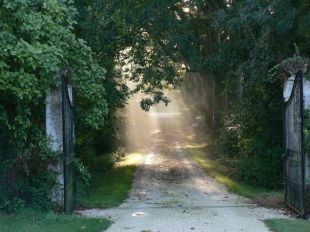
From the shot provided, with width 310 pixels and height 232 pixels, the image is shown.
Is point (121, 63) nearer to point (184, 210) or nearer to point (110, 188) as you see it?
point (110, 188)

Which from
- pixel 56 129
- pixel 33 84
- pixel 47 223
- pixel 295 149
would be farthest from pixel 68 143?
pixel 295 149

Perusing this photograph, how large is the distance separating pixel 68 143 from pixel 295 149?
5210 mm

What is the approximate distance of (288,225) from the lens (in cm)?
1077

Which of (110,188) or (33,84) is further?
(110,188)

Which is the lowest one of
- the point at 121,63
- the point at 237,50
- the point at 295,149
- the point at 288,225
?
the point at 288,225

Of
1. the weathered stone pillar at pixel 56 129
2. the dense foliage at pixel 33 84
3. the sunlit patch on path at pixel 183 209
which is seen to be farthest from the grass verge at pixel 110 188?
the dense foliage at pixel 33 84

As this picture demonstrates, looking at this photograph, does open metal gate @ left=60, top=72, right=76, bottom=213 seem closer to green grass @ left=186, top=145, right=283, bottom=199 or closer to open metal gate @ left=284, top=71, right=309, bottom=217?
open metal gate @ left=284, top=71, right=309, bottom=217

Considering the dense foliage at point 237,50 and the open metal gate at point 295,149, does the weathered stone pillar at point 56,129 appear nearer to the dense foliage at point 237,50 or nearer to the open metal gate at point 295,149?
the open metal gate at point 295,149

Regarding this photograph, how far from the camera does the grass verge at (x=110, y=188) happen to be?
14.5 meters

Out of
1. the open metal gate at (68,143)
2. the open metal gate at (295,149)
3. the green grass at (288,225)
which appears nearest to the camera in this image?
the green grass at (288,225)

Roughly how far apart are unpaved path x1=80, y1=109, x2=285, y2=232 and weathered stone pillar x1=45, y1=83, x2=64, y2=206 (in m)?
0.90

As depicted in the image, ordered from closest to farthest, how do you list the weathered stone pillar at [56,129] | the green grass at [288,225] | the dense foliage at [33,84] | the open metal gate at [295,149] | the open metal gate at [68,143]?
the green grass at [288,225], the dense foliage at [33,84], the open metal gate at [295,149], the open metal gate at [68,143], the weathered stone pillar at [56,129]

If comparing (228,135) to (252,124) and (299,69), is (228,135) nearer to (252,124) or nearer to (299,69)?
(252,124)

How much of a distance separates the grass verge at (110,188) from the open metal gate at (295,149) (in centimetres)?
450
